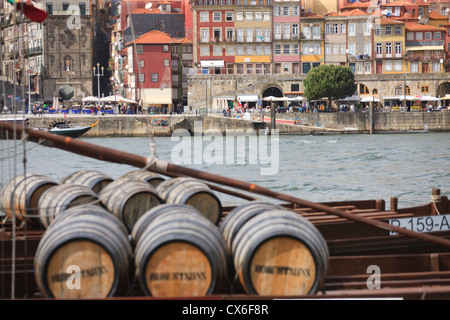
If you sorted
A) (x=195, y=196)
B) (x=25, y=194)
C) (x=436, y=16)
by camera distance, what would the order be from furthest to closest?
(x=436, y=16), (x=25, y=194), (x=195, y=196)

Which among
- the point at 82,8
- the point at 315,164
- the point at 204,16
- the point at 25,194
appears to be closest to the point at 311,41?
the point at 204,16

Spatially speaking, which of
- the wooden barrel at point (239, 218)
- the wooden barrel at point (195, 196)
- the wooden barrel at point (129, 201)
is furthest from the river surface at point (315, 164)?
the wooden barrel at point (239, 218)

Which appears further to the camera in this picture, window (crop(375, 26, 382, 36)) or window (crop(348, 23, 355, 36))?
window (crop(348, 23, 355, 36))

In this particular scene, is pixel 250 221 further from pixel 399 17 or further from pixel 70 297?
pixel 399 17

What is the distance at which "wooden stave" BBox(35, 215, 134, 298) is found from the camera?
718cm

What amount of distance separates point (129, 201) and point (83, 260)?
230 cm

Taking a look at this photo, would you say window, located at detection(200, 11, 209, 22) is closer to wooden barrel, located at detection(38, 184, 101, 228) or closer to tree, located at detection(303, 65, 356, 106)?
tree, located at detection(303, 65, 356, 106)

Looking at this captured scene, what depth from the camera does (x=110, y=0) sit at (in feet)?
332

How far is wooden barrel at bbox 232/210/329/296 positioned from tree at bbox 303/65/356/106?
2291 inches

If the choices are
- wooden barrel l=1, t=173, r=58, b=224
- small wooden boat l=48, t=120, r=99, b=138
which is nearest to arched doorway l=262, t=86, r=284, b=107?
small wooden boat l=48, t=120, r=99, b=138

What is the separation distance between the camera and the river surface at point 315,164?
25039mm

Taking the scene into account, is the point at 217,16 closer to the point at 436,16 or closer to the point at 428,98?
the point at 428,98

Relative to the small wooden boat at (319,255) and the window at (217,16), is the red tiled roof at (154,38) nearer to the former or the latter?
the window at (217,16)

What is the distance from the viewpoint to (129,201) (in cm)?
947
